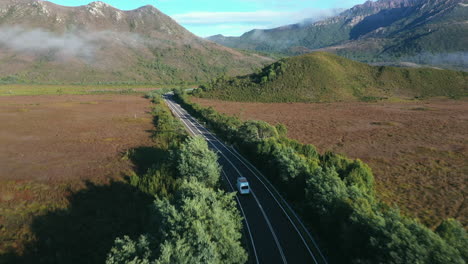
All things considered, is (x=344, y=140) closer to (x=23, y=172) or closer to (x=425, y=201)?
(x=425, y=201)

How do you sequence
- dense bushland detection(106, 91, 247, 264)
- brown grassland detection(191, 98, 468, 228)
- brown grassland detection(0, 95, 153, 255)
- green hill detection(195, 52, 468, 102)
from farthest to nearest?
green hill detection(195, 52, 468, 102) → brown grassland detection(191, 98, 468, 228) → brown grassland detection(0, 95, 153, 255) → dense bushland detection(106, 91, 247, 264)

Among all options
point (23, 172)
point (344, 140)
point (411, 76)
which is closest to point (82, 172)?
point (23, 172)

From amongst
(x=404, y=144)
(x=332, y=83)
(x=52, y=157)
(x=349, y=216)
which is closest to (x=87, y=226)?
(x=349, y=216)

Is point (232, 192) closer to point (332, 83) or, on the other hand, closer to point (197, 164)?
point (197, 164)

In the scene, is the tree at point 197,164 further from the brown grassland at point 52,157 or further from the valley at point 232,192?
the brown grassland at point 52,157

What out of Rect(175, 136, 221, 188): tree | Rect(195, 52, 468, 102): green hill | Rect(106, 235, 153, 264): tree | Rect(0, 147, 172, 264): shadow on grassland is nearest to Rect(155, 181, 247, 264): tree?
Rect(106, 235, 153, 264): tree

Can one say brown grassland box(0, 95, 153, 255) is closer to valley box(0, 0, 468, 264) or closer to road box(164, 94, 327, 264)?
valley box(0, 0, 468, 264)

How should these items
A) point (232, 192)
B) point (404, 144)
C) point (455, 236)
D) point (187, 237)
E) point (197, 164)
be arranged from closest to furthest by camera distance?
point (187, 237)
point (455, 236)
point (232, 192)
point (197, 164)
point (404, 144)

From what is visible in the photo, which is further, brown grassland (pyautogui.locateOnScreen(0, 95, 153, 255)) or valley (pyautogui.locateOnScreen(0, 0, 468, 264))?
brown grassland (pyautogui.locateOnScreen(0, 95, 153, 255))
